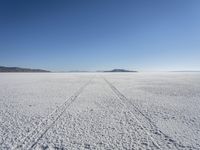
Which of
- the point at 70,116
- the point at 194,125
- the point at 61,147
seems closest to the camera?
the point at 61,147

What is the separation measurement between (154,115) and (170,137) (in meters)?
1.69

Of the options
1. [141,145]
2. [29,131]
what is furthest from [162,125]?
[29,131]

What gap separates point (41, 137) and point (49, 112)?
2.16 meters

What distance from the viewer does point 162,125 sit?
14.3 feet

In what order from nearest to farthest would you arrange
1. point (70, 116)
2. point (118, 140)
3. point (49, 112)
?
point (118, 140)
point (70, 116)
point (49, 112)

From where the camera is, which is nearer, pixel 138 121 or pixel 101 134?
pixel 101 134

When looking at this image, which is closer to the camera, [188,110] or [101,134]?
[101,134]

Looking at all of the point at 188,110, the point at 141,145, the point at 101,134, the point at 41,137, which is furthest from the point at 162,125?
the point at 41,137

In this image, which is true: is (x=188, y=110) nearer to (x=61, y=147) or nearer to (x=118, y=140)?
(x=118, y=140)

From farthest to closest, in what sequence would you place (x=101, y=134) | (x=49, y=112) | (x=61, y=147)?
(x=49, y=112) → (x=101, y=134) → (x=61, y=147)

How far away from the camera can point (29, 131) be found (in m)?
3.89

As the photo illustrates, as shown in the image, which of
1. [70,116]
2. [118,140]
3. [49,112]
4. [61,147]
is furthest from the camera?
[49,112]

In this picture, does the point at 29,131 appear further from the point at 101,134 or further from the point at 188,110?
the point at 188,110

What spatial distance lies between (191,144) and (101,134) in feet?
6.19
